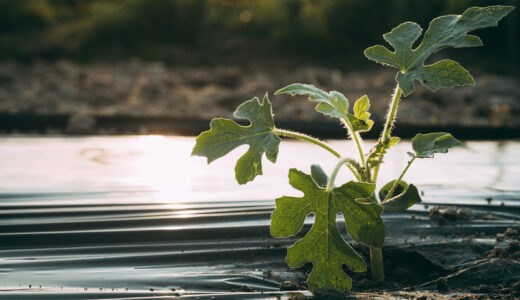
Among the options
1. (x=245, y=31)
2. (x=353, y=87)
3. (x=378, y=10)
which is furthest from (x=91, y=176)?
(x=245, y=31)

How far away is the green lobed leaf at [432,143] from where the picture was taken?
208 cm

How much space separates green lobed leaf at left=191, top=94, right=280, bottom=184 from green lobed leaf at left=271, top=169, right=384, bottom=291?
0.56 feet

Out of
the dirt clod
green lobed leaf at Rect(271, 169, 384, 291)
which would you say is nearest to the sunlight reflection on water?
the dirt clod

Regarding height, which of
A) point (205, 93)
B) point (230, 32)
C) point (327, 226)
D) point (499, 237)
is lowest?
point (499, 237)

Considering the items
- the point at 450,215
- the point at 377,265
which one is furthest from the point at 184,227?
the point at 450,215

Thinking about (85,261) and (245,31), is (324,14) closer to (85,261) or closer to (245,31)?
(245,31)

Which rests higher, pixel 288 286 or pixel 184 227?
pixel 184 227

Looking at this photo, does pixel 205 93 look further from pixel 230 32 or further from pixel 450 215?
pixel 450 215

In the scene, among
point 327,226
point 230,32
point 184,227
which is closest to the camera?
point 327,226

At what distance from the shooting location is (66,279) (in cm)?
246

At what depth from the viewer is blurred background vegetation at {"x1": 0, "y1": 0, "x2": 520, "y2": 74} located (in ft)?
64.1

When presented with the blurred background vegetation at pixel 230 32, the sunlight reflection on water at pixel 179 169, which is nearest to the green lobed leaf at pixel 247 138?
the sunlight reflection on water at pixel 179 169

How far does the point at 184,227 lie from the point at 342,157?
4.49 feet

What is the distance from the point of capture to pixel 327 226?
2.04 metres
